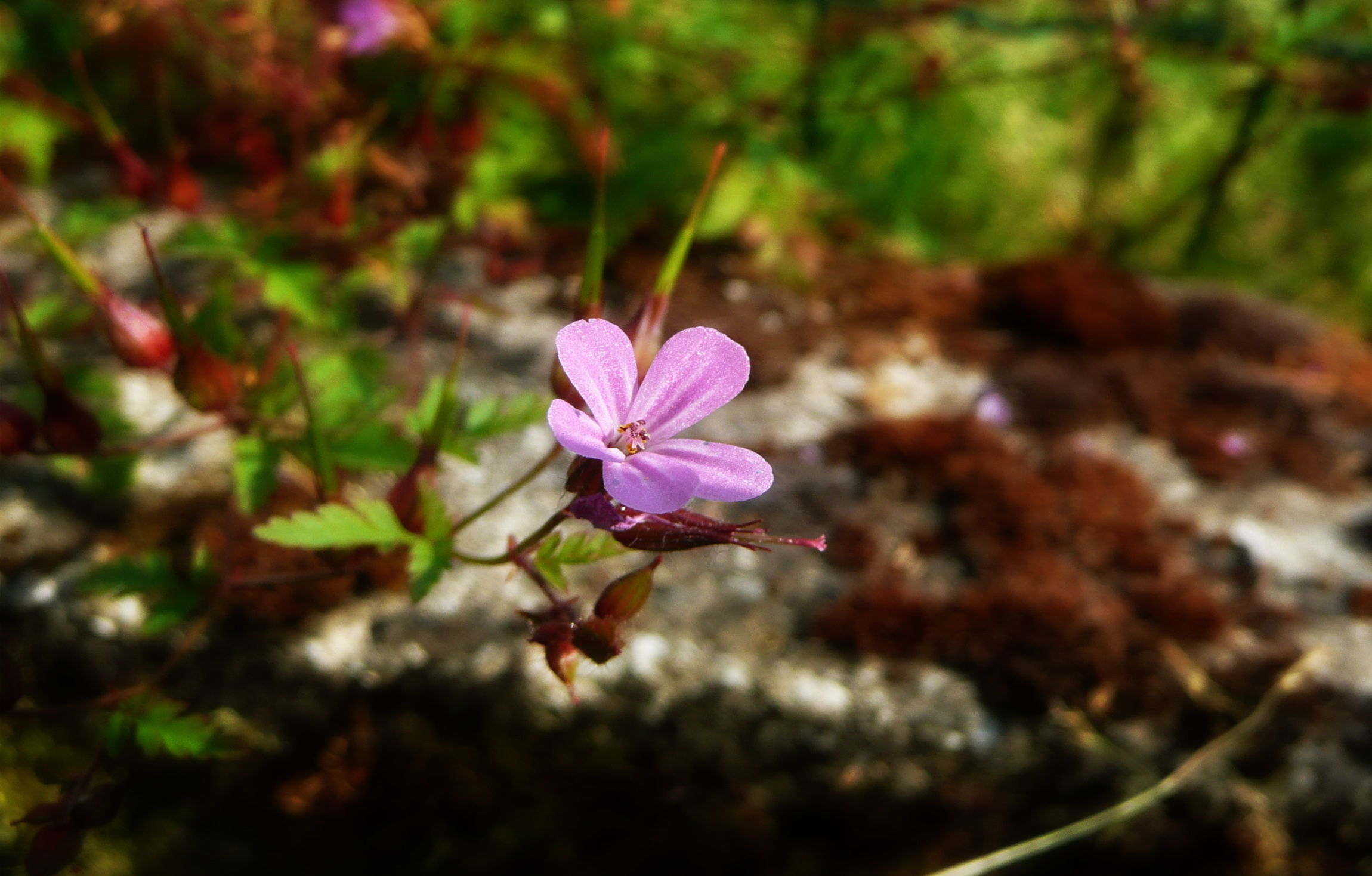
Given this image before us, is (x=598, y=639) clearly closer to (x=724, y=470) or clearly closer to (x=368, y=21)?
(x=724, y=470)

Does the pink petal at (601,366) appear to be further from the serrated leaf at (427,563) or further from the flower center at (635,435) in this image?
the serrated leaf at (427,563)

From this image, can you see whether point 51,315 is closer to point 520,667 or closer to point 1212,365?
point 520,667

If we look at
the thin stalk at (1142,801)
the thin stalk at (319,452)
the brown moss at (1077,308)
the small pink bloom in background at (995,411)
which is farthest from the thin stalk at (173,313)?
the brown moss at (1077,308)

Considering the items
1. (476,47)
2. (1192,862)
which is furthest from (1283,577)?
(476,47)

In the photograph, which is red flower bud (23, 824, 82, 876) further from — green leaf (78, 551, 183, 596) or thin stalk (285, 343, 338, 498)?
thin stalk (285, 343, 338, 498)

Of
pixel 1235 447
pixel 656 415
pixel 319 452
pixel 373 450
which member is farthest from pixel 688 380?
Answer: pixel 1235 447
